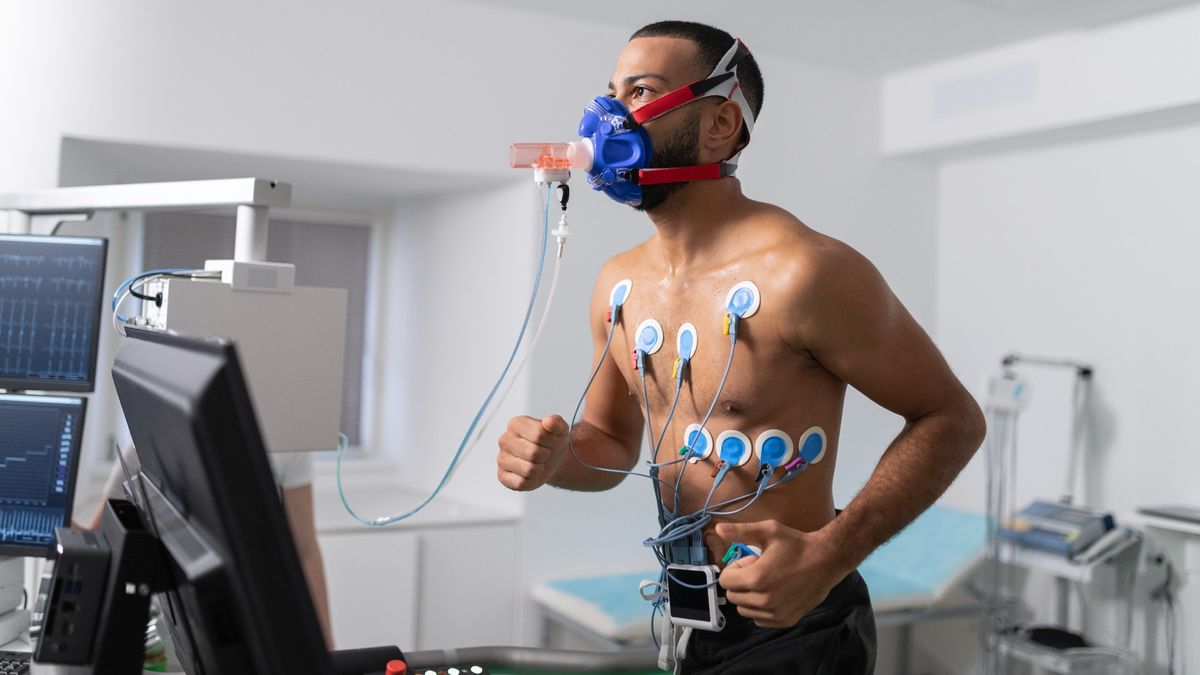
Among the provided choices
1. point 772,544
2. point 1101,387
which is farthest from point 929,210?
point 772,544

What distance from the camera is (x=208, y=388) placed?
0.77m

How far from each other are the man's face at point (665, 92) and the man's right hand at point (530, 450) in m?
0.42

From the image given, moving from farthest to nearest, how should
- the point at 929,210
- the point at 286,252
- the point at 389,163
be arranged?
1. the point at 929,210
2. the point at 286,252
3. the point at 389,163

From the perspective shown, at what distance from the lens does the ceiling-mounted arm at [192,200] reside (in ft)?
4.71

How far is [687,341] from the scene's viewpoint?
1.74 meters

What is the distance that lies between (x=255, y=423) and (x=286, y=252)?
3865 millimetres

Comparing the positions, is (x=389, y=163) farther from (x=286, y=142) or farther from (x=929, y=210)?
(x=929, y=210)

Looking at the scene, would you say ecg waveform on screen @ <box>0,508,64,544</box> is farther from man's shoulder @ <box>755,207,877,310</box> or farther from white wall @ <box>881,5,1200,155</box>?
white wall @ <box>881,5,1200,155</box>

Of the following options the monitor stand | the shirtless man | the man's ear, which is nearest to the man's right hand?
the shirtless man

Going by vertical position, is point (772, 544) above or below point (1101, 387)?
below

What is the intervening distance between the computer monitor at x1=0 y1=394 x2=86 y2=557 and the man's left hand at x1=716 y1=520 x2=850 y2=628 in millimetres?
1132

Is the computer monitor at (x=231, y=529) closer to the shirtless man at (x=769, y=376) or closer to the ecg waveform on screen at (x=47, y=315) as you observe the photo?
the shirtless man at (x=769, y=376)

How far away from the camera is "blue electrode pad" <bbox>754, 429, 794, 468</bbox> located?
1.64 metres

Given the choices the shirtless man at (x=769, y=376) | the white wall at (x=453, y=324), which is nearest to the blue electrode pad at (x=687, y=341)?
the shirtless man at (x=769, y=376)
